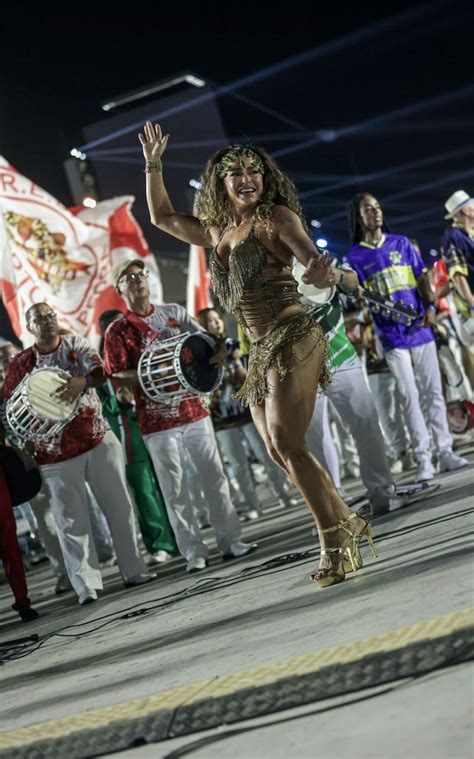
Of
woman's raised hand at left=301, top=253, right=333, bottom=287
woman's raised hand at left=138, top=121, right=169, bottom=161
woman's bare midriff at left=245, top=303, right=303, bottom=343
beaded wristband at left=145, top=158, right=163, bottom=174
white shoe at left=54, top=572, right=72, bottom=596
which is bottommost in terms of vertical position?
white shoe at left=54, top=572, right=72, bottom=596

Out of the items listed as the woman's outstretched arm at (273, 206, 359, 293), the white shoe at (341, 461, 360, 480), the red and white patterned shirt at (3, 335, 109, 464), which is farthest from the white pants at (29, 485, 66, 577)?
the woman's outstretched arm at (273, 206, 359, 293)

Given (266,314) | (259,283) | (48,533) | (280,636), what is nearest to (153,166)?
(259,283)

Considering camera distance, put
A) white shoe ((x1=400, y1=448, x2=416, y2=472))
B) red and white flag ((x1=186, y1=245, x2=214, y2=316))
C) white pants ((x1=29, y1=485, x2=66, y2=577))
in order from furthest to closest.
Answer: red and white flag ((x1=186, y1=245, x2=214, y2=316))
white shoe ((x1=400, y1=448, x2=416, y2=472))
white pants ((x1=29, y1=485, x2=66, y2=577))

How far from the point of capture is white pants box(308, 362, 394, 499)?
6438mm

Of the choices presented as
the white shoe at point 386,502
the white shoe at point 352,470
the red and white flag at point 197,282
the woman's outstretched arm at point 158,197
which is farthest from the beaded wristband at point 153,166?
the red and white flag at point 197,282

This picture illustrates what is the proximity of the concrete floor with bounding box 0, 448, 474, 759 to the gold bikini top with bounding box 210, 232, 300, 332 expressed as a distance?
A: 1.27 m

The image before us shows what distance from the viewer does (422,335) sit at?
7.53m

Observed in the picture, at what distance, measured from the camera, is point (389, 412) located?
406 inches

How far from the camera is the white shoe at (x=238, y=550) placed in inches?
260

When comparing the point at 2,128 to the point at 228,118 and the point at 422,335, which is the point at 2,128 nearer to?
the point at 422,335

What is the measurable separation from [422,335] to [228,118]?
66.6ft

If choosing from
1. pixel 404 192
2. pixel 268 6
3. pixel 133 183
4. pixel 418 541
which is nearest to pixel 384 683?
pixel 418 541

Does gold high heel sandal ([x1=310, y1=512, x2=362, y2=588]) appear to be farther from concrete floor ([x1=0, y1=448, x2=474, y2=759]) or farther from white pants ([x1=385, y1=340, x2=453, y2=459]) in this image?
white pants ([x1=385, y1=340, x2=453, y2=459])

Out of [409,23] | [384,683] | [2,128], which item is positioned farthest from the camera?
[409,23]
